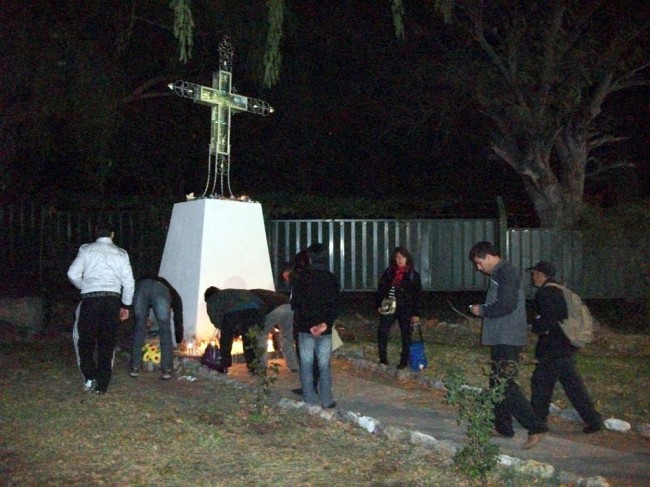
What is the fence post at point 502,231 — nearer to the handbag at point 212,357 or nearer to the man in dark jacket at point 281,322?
the man in dark jacket at point 281,322

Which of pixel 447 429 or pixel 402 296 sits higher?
pixel 402 296

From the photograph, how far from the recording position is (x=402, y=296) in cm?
907

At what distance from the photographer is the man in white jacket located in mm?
7590

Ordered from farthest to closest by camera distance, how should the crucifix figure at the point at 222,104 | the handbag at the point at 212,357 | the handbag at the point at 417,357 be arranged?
1. the crucifix figure at the point at 222,104
2. the handbag at the point at 417,357
3. the handbag at the point at 212,357

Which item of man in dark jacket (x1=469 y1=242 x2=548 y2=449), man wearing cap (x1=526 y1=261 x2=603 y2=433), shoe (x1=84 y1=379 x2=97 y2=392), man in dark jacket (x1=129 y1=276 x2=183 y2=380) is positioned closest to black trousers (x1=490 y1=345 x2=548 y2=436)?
man in dark jacket (x1=469 y1=242 x2=548 y2=449)

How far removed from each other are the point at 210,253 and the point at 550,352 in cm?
439

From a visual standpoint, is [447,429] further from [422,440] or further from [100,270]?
[100,270]

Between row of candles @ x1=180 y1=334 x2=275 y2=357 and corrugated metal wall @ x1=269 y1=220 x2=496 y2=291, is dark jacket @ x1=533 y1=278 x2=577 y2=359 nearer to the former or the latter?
row of candles @ x1=180 y1=334 x2=275 y2=357

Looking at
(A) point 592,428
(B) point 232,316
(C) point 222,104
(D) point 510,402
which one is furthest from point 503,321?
(C) point 222,104

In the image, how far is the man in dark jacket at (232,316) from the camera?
8414 mm

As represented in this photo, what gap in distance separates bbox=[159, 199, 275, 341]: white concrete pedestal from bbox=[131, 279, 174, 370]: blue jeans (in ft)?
3.27

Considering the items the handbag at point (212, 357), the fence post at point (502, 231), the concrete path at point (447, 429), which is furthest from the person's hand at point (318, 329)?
the fence post at point (502, 231)

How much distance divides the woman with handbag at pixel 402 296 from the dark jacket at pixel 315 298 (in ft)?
6.01

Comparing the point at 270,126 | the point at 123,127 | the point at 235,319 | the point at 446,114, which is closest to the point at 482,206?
the point at 446,114
